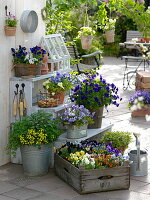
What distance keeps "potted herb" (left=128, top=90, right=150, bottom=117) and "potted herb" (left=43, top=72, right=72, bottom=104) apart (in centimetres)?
217

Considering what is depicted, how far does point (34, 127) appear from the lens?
18.1 ft

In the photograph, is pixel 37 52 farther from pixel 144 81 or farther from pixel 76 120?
pixel 144 81

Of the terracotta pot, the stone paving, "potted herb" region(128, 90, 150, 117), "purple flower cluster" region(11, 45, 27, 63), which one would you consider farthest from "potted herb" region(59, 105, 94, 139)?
the terracotta pot

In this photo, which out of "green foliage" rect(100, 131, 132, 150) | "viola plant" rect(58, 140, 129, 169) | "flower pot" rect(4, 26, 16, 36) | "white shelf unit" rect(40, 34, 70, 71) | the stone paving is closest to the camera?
the stone paving

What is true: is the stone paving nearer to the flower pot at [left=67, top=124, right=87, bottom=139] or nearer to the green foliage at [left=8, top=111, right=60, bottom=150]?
the green foliage at [left=8, top=111, right=60, bottom=150]

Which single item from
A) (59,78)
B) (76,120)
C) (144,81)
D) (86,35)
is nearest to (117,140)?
(76,120)

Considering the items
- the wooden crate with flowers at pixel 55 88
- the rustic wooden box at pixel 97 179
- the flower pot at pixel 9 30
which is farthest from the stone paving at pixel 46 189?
the flower pot at pixel 9 30

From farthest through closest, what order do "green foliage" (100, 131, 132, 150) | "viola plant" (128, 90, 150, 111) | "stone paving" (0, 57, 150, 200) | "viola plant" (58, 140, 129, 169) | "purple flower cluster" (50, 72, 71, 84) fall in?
1. "viola plant" (128, 90, 150, 111)
2. "purple flower cluster" (50, 72, 71, 84)
3. "green foliage" (100, 131, 132, 150)
4. "viola plant" (58, 140, 129, 169)
5. "stone paving" (0, 57, 150, 200)

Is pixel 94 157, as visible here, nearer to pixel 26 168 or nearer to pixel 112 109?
pixel 26 168

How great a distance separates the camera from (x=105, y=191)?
5.14 metres

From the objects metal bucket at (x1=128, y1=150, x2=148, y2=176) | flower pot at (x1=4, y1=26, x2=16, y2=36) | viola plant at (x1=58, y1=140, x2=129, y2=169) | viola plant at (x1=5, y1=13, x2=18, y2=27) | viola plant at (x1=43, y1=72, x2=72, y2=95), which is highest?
viola plant at (x1=5, y1=13, x2=18, y2=27)

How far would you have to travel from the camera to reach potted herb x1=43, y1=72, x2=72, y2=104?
6.02 metres

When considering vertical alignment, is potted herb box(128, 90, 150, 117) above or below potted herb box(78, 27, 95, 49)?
below

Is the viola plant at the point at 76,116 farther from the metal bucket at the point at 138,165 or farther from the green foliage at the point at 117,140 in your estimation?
the metal bucket at the point at 138,165
